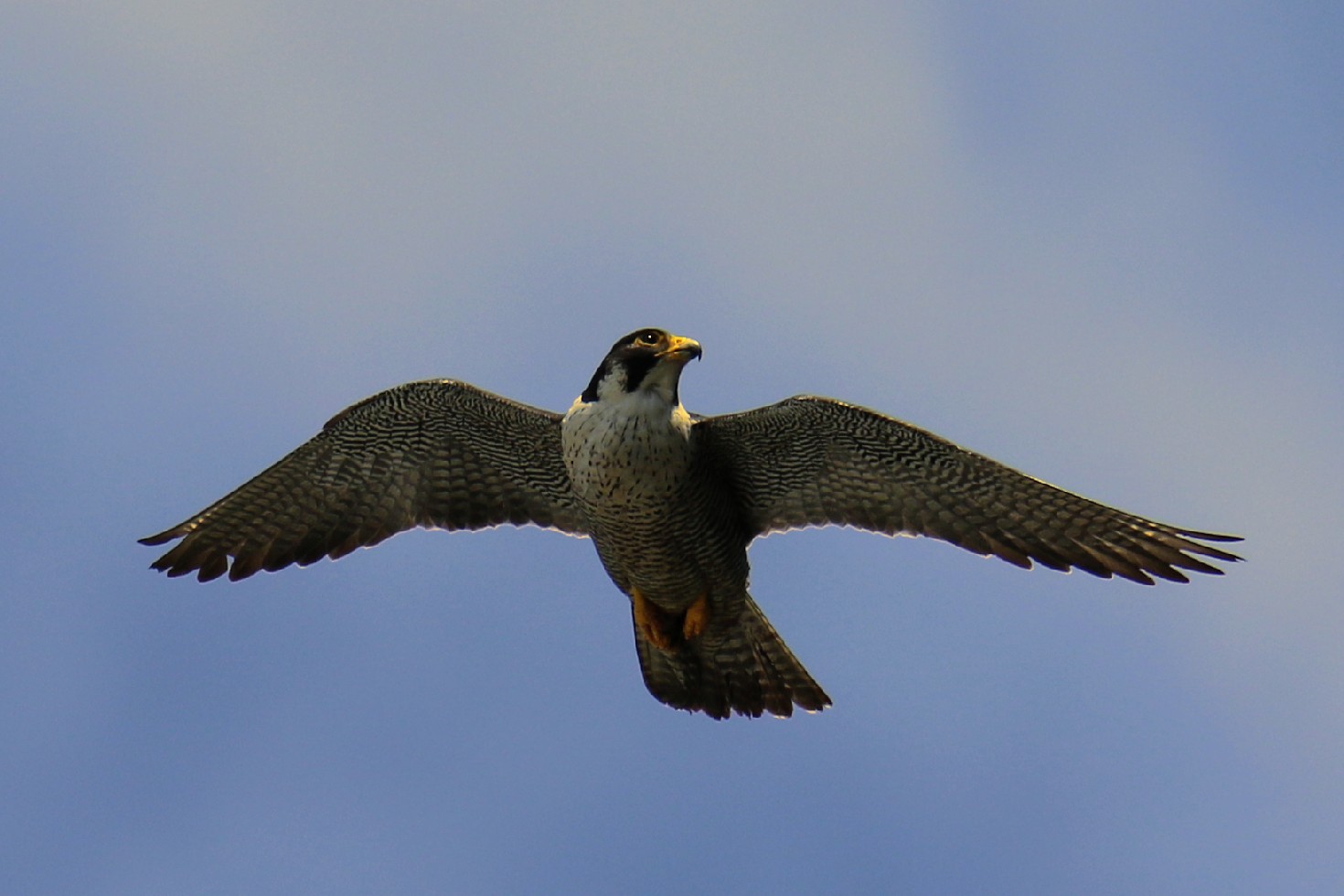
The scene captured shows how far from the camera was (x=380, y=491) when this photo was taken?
40.5 feet

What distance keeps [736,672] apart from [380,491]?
2927 millimetres

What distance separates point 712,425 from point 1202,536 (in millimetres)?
3257

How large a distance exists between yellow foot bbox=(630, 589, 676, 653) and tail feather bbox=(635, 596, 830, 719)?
15 cm

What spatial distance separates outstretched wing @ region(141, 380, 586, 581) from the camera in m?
12.0

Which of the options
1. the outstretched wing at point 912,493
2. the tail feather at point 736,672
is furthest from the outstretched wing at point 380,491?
the outstretched wing at point 912,493

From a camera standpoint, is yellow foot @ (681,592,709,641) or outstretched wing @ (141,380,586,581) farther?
outstretched wing @ (141,380,586,581)

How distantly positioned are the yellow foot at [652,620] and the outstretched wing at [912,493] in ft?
3.19

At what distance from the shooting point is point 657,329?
36.1ft

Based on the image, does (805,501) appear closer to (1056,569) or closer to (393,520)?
(1056,569)

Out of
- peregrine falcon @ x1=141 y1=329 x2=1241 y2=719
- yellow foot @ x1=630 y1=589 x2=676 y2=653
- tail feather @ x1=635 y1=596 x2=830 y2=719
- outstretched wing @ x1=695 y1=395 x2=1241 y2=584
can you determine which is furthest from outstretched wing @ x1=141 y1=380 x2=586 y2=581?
outstretched wing @ x1=695 y1=395 x2=1241 y2=584

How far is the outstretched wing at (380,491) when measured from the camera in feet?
39.4

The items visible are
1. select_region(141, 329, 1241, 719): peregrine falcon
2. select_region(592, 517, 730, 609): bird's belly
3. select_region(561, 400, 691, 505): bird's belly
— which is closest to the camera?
select_region(561, 400, 691, 505): bird's belly

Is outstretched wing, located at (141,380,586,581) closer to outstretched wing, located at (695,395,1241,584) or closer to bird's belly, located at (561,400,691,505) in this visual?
bird's belly, located at (561,400,691,505)

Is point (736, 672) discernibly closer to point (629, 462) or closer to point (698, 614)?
point (698, 614)
